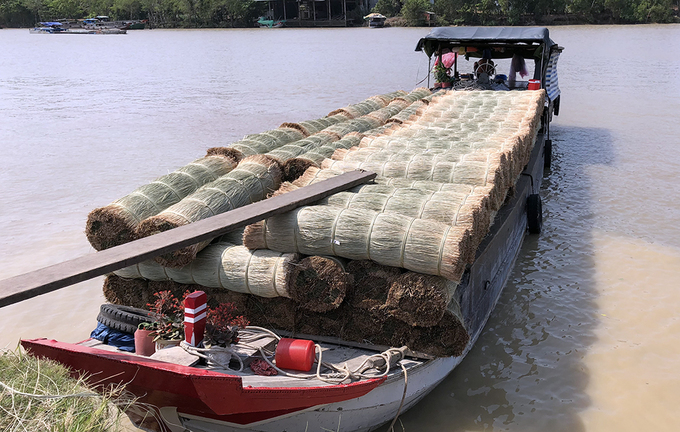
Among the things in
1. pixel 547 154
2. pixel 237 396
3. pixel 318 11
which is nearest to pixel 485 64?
pixel 547 154

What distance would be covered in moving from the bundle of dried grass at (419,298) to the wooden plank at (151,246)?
1.62m

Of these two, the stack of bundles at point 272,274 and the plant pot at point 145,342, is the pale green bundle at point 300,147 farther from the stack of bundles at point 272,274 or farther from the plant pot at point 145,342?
the plant pot at point 145,342

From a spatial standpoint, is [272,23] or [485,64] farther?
[272,23]

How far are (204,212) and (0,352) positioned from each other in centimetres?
391

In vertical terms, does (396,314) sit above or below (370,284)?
below

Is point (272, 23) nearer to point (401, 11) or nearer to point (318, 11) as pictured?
point (318, 11)

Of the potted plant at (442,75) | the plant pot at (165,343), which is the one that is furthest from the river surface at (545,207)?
the potted plant at (442,75)

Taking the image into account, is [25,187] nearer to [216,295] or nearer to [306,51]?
[216,295]

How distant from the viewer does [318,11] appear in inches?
4094

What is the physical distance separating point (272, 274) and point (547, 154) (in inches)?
545

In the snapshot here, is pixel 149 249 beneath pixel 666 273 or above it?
above

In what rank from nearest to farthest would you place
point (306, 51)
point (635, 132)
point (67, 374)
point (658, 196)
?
point (67, 374) → point (658, 196) → point (635, 132) → point (306, 51)

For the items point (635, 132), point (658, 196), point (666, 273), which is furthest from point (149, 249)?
point (635, 132)

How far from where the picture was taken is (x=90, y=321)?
9.27 metres
